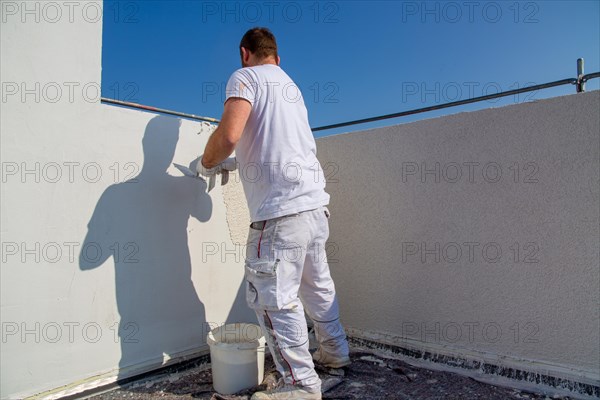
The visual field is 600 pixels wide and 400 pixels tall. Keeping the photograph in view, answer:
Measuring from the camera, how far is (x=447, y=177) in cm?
229

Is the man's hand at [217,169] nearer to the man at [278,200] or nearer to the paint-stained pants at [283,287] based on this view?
the man at [278,200]

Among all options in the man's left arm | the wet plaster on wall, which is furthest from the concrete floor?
the man's left arm

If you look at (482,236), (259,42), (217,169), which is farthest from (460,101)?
(217,169)

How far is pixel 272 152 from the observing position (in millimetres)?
1871

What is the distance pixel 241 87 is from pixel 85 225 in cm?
98

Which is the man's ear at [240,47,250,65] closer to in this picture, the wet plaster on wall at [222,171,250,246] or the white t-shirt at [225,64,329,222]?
the white t-shirt at [225,64,329,222]

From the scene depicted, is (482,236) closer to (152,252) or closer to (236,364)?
(236,364)

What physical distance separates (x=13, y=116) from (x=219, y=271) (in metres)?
1.31

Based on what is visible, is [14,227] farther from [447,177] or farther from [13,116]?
[447,177]

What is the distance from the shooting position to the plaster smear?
2.56 meters

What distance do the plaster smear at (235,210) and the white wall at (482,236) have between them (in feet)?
2.21

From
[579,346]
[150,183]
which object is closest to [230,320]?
[150,183]

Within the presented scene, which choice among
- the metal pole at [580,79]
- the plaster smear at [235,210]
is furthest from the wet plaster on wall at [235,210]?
the metal pole at [580,79]

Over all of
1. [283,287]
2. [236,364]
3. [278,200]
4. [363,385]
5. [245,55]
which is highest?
[245,55]
